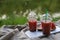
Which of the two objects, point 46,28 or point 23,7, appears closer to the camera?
point 46,28

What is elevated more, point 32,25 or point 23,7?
point 23,7

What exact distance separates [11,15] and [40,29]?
5.81ft

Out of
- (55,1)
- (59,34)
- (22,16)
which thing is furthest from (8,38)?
(55,1)

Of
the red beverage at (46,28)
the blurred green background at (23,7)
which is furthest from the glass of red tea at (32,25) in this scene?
the blurred green background at (23,7)

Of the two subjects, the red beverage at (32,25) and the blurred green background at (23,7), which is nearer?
the red beverage at (32,25)

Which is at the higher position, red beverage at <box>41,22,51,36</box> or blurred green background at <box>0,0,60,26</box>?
blurred green background at <box>0,0,60,26</box>

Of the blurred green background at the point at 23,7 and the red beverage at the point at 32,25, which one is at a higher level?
the blurred green background at the point at 23,7

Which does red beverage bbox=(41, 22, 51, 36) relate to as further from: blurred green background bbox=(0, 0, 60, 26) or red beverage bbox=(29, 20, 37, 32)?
blurred green background bbox=(0, 0, 60, 26)

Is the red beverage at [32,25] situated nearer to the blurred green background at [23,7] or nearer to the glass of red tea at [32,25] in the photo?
the glass of red tea at [32,25]

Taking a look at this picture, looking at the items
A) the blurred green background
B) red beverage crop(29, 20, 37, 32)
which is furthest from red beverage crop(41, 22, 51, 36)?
the blurred green background

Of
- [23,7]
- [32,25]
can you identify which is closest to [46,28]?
[32,25]

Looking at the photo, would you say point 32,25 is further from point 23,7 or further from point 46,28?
point 23,7

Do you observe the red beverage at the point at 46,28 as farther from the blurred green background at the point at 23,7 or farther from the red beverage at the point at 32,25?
the blurred green background at the point at 23,7

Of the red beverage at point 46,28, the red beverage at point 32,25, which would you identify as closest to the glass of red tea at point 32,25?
the red beverage at point 32,25
